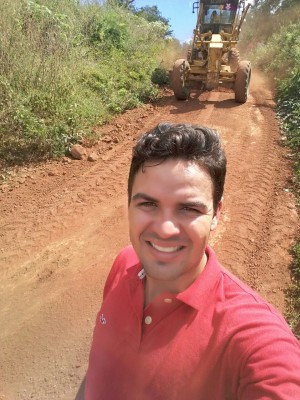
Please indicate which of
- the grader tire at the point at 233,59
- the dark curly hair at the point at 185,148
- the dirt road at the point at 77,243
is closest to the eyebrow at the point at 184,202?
the dark curly hair at the point at 185,148

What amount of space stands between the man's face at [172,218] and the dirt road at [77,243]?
1.99 meters

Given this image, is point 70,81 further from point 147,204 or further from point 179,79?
point 147,204

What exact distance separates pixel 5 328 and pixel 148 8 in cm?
2400

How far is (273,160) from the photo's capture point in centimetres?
597

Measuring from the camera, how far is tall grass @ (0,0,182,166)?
5.96 meters

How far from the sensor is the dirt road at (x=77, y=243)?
302cm

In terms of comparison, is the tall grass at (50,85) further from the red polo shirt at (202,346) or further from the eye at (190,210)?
the eye at (190,210)

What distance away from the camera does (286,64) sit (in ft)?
40.8

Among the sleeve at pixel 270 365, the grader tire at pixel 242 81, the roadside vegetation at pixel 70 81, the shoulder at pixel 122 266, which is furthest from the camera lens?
the grader tire at pixel 242 81

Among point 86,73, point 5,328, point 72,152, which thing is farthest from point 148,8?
point 5,328

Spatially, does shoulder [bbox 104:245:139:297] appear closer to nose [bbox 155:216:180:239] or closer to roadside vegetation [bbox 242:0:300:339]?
nose [bbox 155:216:180:239]

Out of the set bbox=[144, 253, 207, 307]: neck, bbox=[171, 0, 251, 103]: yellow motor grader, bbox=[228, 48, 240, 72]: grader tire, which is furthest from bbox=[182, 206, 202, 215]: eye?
bbox=[228, 48, 240, 72]: grader tire

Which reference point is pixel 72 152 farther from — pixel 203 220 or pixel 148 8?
pixel 148 8

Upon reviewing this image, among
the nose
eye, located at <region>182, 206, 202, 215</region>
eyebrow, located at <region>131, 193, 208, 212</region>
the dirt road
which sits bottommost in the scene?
the dirt road
